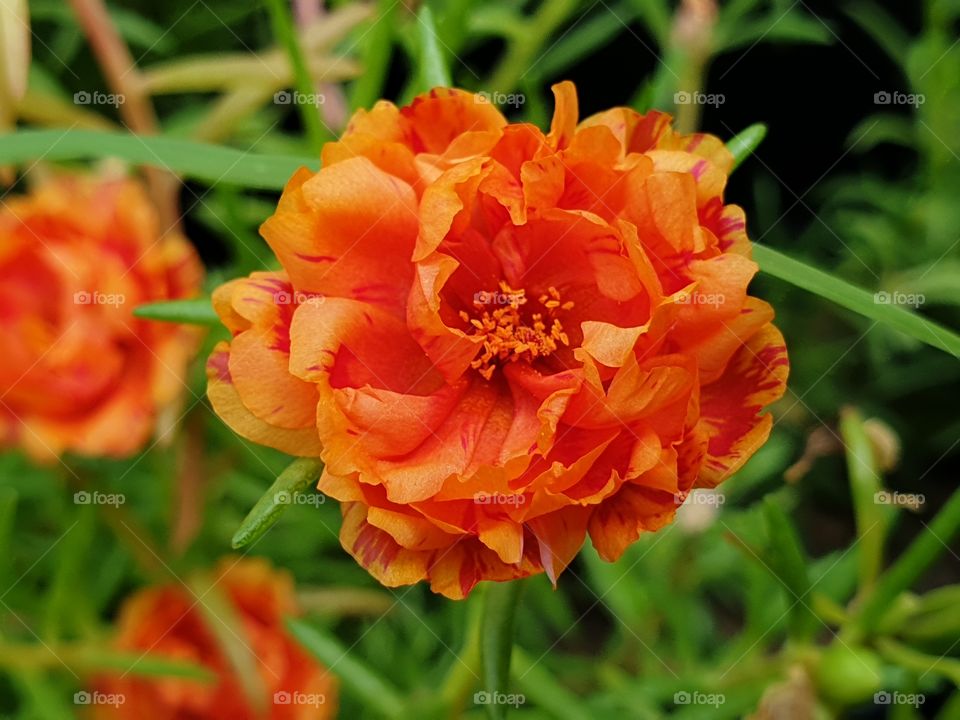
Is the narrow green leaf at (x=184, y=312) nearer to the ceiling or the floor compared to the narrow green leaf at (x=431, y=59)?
nearer to the floor

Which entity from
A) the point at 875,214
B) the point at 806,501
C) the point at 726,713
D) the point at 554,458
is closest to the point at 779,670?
the point at 726,713

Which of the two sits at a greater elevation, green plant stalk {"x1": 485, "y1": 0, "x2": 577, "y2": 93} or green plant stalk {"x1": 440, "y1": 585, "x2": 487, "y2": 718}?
green plant stalk {"x1": 485, "y1": 0, "x2": 577, "y2": 93}

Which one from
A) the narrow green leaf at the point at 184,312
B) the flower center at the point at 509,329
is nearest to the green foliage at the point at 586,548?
the narrow green leaf at the point at 184,312

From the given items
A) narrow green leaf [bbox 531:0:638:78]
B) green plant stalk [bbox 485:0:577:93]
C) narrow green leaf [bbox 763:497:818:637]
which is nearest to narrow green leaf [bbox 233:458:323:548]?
narrow green leaf [bbox 763:497:818:637]

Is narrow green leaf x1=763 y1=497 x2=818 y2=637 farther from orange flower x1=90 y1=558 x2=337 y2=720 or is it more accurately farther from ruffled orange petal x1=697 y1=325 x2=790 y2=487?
orange flower x1=90 y1=558 x2=337 y2=720

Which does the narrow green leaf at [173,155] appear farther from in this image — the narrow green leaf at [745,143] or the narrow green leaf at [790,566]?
the narrow green leaf at [790,566]

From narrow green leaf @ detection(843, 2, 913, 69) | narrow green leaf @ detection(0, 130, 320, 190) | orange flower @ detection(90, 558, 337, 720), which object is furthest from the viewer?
narrow green leaf @ detection(843, 2, 913, 69)
